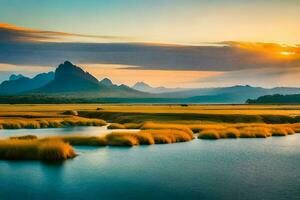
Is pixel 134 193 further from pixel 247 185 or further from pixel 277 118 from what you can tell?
pixel 277 118

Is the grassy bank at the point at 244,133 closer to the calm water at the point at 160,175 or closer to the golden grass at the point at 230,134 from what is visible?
the golden grass at the point at 230,134

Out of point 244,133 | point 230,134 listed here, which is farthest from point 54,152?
point 244,133

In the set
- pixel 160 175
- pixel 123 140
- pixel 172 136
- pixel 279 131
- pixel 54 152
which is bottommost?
pixel 160 175

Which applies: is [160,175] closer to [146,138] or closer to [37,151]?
[37,151]

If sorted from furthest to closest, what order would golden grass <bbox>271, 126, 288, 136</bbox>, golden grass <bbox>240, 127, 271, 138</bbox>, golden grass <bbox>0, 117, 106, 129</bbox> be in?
golden grass <bbox>0, 117, 106, 129</bbox>
golden grass <bbox>271, 126, 288, 136</bbox>
golden grass <bbox>240, 127, 271, 138</bbox>

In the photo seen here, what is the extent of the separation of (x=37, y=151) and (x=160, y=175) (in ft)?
44.8

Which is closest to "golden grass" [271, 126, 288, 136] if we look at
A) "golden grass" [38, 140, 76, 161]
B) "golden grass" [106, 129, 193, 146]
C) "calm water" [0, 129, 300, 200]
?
"golden grass" [106, 129, 193, 146]

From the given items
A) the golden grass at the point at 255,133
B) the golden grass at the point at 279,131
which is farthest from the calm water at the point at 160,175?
the golden grass at the point at 279,131

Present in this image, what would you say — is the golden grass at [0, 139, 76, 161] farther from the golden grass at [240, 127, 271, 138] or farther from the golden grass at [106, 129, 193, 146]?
the golden grass at [240, 127, 271, 138]

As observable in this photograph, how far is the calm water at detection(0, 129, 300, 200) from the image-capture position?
104 ft

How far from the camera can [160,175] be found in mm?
37812

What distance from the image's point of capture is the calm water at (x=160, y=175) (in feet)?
104

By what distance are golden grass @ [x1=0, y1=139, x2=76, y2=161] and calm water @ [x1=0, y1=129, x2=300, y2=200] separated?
4.12 ft

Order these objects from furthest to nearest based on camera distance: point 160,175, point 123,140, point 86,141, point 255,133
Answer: point 255,133
point 86,141
point 123,140
point 160,175
